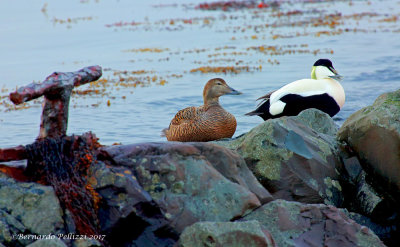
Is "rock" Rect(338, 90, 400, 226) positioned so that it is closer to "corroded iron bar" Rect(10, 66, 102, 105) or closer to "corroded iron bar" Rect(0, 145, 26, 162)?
"corroded iron bar" Rect(10, 66, 102, 105)

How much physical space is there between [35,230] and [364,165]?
3089mm

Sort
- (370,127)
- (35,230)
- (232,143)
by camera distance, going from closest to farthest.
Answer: (35,230), (370,127), (232,143)

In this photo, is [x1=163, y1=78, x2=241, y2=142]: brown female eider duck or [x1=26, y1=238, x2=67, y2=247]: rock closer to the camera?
[x1=26, y1=238, x2=67, y2=247]: rock

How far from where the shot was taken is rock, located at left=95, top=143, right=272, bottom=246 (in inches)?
177

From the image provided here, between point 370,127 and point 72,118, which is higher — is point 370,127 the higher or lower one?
the higher one

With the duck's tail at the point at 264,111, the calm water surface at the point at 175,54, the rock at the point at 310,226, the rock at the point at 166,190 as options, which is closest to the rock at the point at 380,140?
the rock at the point at 310,226

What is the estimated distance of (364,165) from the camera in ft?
18.5

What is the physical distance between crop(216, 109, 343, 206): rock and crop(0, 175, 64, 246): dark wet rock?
205 centimetres

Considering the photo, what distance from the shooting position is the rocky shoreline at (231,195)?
4.27 m

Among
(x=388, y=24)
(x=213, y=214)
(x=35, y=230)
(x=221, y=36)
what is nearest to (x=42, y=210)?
(x=35, y=230)

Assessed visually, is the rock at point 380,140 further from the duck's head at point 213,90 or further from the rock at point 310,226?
the duck's head at point 213,90

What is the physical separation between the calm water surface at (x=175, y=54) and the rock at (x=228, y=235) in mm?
5827

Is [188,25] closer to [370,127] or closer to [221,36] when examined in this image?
[221,36]

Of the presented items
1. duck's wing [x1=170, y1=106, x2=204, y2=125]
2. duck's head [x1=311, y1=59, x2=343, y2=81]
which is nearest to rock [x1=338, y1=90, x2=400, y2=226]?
duck's wing [x1=170, y1=106, x2=204, y2=125]
